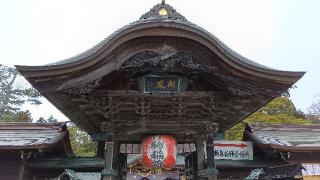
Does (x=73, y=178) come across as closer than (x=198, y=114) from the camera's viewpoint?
No

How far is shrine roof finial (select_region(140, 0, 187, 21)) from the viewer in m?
7.64

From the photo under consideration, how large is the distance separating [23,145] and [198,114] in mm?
4730

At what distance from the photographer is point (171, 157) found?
7836 mm

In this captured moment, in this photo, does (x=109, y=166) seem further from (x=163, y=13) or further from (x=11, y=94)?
(x=11, y=94)

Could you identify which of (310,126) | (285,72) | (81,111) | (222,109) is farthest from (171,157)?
(310,126)

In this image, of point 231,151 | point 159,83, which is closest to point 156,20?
point 159,83

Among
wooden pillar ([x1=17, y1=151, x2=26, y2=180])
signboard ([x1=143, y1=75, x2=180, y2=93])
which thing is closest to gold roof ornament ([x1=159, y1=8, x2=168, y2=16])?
signboard ([x1=143, y1=75, x2=180, y2=93])

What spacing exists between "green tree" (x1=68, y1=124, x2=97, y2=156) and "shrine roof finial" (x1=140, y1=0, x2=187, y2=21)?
19.9m

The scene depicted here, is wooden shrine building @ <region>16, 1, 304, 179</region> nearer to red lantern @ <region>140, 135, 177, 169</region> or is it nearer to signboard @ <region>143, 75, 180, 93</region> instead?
signboard @ <region>143, 75, 180, 93</region>

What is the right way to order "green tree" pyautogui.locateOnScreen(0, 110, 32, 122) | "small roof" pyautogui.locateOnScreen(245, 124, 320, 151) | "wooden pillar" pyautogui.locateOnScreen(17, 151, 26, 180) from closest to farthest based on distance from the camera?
1. "wooden pillar" pyautogui.locateOnScreen(17, 151, 26, 180)
2. "small roof" pyautogui.locateOnScreen(245, 124, 320, 151)
3. "green tree" pyautogui.locateOnScreen(0, 110, 32, 122)

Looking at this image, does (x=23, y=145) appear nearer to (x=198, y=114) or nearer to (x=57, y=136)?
(x=57, y=136)

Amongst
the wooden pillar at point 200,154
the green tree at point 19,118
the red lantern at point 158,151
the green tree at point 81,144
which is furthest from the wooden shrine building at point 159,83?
the green tree at point 19,118

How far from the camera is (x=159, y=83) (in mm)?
7332

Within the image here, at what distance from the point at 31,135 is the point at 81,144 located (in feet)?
60.3
